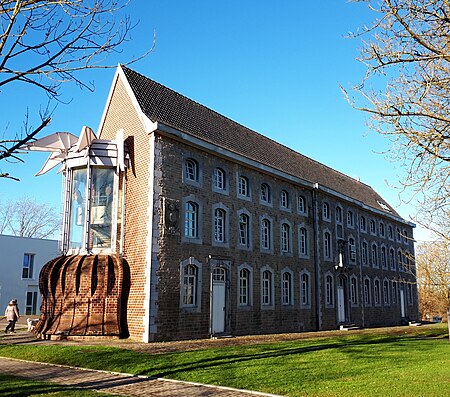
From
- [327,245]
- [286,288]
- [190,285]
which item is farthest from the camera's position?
[327,245]

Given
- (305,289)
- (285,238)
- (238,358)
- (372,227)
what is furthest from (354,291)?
(238,358)

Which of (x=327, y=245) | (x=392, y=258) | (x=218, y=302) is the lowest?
(x=218, y=302)

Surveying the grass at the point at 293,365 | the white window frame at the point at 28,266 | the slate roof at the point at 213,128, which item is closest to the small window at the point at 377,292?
the slate roof at the point at 213,128

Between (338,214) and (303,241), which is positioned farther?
(338,214)

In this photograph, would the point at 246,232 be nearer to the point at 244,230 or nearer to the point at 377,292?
the point at 244,230

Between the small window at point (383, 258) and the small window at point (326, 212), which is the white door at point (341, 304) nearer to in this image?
the small window at point (326, 212)

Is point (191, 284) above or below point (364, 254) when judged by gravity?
below

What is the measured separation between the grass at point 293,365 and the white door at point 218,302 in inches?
136

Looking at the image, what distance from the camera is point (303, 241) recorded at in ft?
85.6

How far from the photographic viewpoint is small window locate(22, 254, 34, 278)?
38500 mm

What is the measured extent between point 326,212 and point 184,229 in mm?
12627

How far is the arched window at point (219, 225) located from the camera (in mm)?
20203

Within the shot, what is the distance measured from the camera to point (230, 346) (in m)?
15.7

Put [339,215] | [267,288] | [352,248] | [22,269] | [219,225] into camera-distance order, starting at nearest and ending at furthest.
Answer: [219,225], [267,288], [339,215], [352,248], [22,269]
